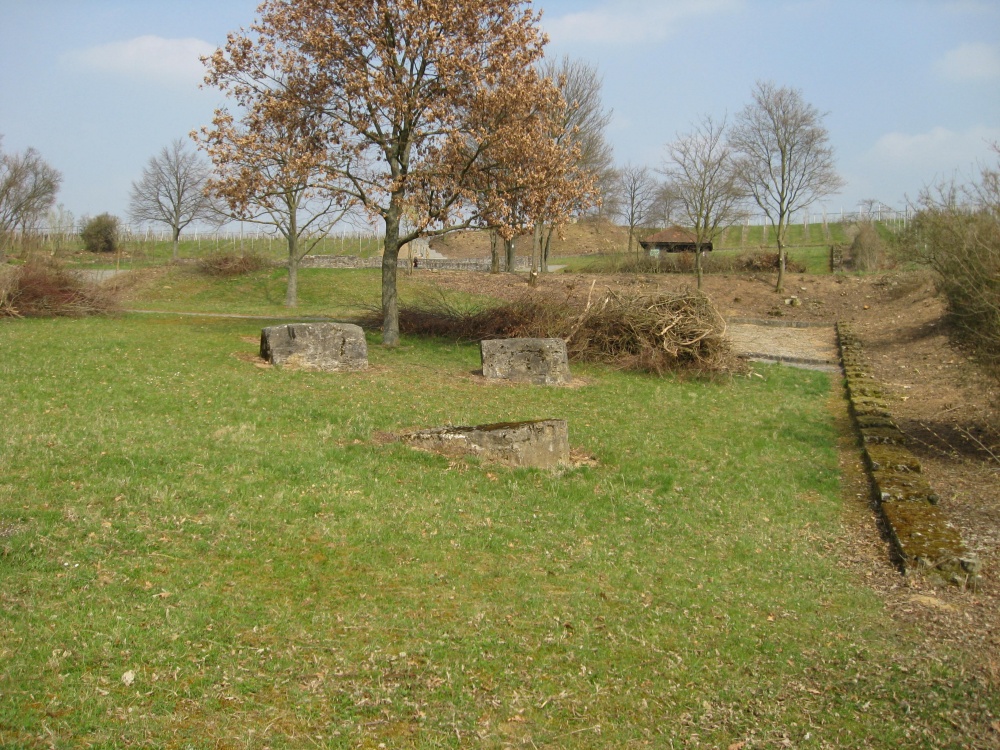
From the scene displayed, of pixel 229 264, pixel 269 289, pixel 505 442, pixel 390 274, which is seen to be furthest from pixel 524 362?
pixel 229 264

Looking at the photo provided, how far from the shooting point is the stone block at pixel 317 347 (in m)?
14.7

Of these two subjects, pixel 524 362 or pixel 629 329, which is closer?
pixel 524 362

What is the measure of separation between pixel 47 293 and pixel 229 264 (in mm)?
18571

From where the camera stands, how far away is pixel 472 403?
12789mm

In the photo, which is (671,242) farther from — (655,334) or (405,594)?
(405,594)

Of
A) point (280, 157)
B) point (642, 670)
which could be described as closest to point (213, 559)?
point (642, 670)

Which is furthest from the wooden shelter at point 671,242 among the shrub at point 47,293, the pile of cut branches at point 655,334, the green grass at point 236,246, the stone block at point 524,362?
the stone block at point 524,362

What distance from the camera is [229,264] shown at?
38.8 metres

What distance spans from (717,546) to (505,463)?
8.98 ft

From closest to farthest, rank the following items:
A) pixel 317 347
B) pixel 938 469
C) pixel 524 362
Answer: pixel 938 469
pixel 317 347
pixel 524 362

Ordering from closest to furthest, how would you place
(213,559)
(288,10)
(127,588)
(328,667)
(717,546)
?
(328,667)
(127,588)
(213,559)
(717,546)
(288,10)

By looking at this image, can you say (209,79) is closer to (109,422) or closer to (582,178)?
(582,178)

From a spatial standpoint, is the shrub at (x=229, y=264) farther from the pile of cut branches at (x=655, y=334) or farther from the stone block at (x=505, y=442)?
the stone block at (x=505, y=442)

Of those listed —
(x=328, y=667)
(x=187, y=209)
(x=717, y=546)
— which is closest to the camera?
(x=328, y=667)
